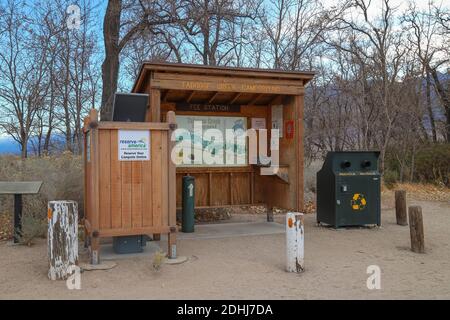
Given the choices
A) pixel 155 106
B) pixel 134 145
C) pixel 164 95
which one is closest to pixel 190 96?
pixel 164 95

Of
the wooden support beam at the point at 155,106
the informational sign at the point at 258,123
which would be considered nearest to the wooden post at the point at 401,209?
the informational sign at the point at 258,123

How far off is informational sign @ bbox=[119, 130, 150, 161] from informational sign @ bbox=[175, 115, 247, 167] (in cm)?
324

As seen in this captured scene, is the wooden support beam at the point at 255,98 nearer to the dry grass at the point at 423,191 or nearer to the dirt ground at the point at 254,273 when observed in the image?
the dirt ground at the point at 254,273

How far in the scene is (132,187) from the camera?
20.7ft

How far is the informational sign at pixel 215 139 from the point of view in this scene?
973 centimetres

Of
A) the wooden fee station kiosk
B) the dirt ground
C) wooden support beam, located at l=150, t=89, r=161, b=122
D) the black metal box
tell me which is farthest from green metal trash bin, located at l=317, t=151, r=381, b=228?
the black metal box

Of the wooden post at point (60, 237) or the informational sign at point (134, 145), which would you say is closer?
the wooden post at point (60, 237)

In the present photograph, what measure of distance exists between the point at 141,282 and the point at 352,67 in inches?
712

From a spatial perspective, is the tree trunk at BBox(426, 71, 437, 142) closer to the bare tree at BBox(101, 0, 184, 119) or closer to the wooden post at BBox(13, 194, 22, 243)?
the bare tree at BBox(101, 0, 184, 119)

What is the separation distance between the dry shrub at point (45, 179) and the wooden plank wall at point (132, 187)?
2.54 meters

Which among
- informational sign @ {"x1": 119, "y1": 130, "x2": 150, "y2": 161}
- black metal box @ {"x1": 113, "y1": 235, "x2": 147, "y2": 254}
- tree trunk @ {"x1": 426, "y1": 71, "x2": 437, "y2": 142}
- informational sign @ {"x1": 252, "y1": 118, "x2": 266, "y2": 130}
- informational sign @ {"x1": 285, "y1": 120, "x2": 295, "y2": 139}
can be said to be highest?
tree trunk @ {"x1": 426, "y1": 71, "x2": 437, "y2": 142}

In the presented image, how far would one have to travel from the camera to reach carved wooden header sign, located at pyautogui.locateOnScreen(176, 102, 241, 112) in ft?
31.8

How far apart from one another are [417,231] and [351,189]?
6.66ft
